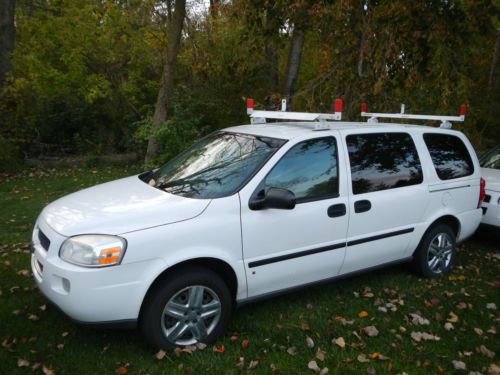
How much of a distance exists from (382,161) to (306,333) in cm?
188

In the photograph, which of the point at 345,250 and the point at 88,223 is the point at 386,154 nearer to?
the point at 345,250

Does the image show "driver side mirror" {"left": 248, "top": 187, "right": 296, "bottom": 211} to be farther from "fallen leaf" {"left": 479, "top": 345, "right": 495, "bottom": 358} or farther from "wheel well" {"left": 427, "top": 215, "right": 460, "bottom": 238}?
"wheel well" {"left": 427, "top": 215, "right": 460, "bottom": 238}

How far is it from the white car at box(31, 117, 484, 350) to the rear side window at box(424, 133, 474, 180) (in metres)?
0.02

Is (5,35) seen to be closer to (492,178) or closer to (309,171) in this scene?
(309,171)

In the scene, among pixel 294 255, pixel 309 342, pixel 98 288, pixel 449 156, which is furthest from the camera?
pixel 449 156

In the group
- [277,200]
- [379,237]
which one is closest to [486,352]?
[379,237]

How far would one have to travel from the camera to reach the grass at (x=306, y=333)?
3.50 meters

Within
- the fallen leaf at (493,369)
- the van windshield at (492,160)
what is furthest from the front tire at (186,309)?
the van windshield at (492,160)

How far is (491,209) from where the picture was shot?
6.18 m

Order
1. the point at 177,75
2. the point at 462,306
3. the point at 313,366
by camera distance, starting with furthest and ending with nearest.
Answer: the point at 177,75, the point at 462,306, the point at 313,366

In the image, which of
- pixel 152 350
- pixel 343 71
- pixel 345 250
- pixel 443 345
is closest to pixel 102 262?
pixel 152 350

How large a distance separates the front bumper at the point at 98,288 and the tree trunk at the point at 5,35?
11474mm

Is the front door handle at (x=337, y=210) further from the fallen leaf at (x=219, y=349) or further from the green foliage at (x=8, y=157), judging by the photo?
the green foliage at (x=8, y=157)

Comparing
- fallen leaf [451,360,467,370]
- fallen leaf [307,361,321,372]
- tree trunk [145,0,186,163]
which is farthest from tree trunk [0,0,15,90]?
fallen leaf [451,360,467,370]
